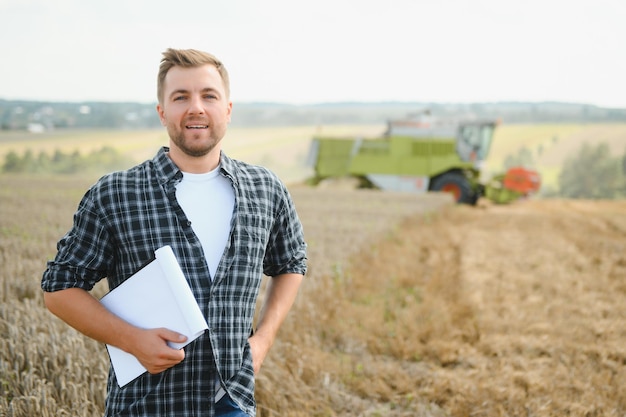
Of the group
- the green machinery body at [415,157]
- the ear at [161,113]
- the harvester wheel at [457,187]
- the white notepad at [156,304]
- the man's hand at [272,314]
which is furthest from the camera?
the green machinery body at [415,157]

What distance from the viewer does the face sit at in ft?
6.31

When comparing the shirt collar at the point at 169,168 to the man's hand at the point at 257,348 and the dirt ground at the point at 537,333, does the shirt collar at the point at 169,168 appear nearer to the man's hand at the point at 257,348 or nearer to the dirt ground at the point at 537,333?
the man's hand at the point at 257,348

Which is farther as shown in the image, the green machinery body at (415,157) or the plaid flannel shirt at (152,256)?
the green machinery body at (415,157)

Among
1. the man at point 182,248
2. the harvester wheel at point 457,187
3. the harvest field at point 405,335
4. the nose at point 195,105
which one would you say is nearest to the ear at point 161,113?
the man at point 182,248

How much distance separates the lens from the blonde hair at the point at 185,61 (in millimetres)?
1912

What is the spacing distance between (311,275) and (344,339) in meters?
1.53

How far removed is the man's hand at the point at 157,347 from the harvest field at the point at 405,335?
4.45ft

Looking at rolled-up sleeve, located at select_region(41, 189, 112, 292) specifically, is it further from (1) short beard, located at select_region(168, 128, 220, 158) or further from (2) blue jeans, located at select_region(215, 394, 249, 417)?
(2) blue jeans, located at select_region(215, 394, 249, 417)

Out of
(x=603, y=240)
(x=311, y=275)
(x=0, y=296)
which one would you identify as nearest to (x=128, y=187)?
(x=0, y=296)

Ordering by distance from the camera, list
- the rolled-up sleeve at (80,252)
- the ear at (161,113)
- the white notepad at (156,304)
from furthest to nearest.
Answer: the ear at (161,113) → the rolled-up sleeve at (80,252) → the white notepad at (156,304)

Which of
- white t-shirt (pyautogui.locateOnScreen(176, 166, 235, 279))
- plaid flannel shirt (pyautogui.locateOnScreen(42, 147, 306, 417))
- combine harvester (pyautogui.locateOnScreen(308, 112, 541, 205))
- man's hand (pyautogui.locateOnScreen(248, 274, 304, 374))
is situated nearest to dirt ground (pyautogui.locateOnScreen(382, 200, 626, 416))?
man's hand (pyautogui.locateOnScreen(248, 274, 304, 374))

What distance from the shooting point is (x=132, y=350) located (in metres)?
1.81

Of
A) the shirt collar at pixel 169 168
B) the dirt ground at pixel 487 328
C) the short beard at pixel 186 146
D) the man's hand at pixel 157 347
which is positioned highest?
the short beard at pixel 186 146

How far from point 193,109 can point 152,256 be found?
471 millimetres
